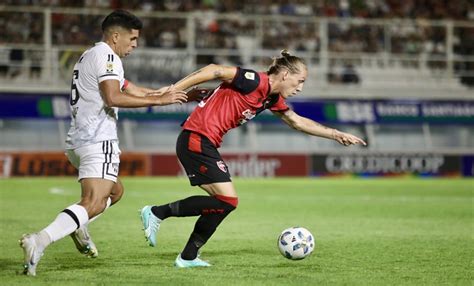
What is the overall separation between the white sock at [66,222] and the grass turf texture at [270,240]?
1.28 ft

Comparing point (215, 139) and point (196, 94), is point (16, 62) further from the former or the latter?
point (215, 139)

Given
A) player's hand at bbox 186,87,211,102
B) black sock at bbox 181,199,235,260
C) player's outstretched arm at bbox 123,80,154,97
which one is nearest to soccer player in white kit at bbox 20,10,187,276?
player's outstretched arm at bbox 123,80,154,97

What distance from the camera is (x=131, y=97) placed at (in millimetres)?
7391

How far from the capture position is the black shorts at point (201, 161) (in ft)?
26.4

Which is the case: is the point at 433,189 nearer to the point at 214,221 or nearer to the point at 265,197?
the point at 265,197

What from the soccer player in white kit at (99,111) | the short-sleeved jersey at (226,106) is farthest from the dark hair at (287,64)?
the soccer player in white kit at (99,111)

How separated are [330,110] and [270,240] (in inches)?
705

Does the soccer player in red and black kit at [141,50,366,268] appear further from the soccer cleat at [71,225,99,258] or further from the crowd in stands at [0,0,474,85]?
the crowd in stands at [0,0,474,85]

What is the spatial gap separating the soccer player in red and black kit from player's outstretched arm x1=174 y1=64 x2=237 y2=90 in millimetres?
13

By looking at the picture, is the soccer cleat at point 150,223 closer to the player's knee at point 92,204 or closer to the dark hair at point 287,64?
the player's knee at point 92,204

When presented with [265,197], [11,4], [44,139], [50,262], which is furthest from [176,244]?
[11,4]

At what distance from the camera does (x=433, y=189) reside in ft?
72.5

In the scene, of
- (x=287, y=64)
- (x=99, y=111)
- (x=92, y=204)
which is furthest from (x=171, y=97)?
(x=287, y=64)

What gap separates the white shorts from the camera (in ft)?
24.6
